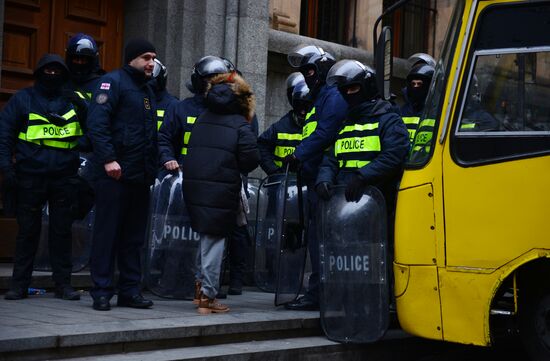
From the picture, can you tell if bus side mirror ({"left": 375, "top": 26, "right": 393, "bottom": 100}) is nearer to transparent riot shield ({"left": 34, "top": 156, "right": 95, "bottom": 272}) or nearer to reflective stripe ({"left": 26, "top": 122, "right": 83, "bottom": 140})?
reflective stripe ({"left": 26, "top": 122, "right": 83, "bottom": 140})

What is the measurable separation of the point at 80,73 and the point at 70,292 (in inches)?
72.6

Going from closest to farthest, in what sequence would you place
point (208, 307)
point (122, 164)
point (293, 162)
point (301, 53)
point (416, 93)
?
1. point (122, 164)
2. point (208, 307)
3. point (293, 162)
4. point (301, 53)
5. point (416, 93)

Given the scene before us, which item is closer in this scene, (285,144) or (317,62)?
(317,62)

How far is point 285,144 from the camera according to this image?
10.1m

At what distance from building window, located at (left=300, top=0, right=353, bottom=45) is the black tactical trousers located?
644 centimetres

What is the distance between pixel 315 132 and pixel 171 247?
1.51 m

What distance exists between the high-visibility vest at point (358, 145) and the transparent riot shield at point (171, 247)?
4.72 ft

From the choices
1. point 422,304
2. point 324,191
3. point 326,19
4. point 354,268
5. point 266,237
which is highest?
point 326,19

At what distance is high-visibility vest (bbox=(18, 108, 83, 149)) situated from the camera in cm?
833

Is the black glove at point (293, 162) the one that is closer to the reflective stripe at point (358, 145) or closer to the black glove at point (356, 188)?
the reflective stripe at point (358, 145)

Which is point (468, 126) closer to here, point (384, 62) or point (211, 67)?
point (384, 62)

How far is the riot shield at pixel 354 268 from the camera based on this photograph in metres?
7.74

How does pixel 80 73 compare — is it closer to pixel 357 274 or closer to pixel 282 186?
pixel 282 186

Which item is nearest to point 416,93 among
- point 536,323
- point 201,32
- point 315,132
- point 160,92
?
point 315,132
